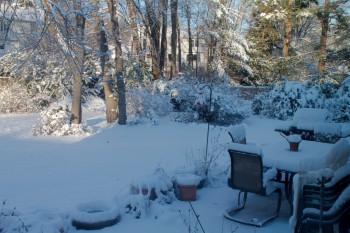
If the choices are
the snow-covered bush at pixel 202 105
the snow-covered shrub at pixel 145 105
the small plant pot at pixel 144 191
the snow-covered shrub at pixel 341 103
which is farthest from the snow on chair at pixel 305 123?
the snow-covered shrub at pixel 145 105

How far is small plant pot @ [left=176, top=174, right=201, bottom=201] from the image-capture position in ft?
17.7

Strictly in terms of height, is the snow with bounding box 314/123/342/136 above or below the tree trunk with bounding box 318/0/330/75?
below

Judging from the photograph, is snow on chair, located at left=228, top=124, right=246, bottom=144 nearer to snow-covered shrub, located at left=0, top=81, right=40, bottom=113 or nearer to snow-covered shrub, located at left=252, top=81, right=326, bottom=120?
snow-covered shrub, located at left=252, top=81, right=326, bottom=120

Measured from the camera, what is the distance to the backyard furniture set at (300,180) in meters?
3.38

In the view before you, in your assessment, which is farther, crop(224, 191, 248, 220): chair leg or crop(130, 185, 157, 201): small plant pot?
crop(130, 185, 157, 201): small plant pot

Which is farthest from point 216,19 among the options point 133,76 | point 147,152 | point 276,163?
point 276,163

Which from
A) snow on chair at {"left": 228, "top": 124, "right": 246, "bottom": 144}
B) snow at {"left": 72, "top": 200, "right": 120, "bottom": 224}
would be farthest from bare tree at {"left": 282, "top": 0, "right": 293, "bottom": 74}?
snow at {"left": 72, "top": 200, "right": 120, "bottom": 224}

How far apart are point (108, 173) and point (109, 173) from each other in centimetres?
A: 2

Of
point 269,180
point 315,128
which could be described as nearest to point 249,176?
point 269,180

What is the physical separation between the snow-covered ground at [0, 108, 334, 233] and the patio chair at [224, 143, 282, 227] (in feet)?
0.52

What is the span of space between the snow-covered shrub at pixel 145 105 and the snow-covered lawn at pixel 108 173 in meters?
0.62

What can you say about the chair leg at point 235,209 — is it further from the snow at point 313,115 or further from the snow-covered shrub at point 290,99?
the snow-covered shrub at point 290,99

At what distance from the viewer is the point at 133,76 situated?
16.3 meters

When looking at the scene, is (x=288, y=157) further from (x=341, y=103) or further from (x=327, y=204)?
(x=341, y=103)
